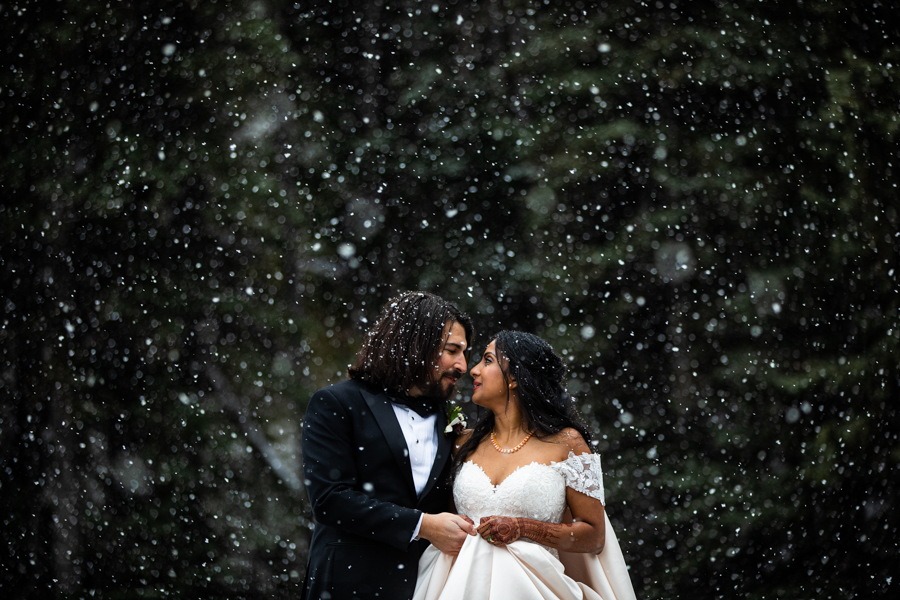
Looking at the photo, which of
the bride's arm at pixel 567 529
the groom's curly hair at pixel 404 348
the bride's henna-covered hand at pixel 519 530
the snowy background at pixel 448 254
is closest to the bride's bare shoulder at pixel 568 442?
the bride's arm at pixel 567 529

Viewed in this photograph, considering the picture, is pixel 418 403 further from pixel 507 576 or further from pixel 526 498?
pixel 507 576

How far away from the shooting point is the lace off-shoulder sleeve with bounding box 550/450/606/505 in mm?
2082

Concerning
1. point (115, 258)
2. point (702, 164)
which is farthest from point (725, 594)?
point (115, 258)

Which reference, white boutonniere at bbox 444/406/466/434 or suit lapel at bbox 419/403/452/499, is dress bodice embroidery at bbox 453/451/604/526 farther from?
white boutonniere at bbox 444/406/466/434

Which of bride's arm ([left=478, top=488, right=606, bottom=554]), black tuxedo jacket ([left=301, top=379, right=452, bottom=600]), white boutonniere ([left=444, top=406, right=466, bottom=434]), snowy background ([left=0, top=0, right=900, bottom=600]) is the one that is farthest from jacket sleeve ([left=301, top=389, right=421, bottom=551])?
snowy background ([left=0, top=0, right=900, bottom=600])

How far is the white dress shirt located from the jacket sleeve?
6.6 inches

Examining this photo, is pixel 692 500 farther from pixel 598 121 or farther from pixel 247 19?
pixel 247 19

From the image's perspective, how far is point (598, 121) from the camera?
4820 millimetres

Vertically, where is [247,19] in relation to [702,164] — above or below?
above

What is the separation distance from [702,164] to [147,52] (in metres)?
4.61

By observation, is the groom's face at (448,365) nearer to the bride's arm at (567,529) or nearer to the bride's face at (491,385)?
the bride's face at (491,385)

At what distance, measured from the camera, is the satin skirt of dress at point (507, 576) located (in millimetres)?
1943

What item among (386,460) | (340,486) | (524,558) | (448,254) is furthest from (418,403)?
(448,254)

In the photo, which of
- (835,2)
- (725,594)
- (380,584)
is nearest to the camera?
(380,584)
